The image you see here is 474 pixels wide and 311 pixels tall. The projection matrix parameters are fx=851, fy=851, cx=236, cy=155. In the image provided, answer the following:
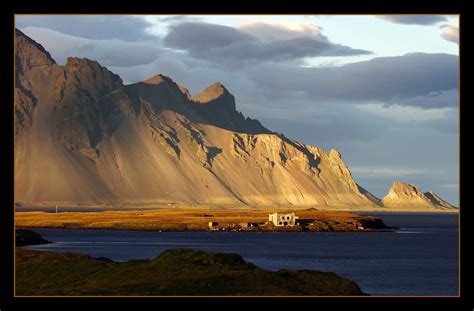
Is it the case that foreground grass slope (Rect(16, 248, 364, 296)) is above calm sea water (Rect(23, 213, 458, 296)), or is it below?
above

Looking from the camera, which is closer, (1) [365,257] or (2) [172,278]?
(2) [172,278]

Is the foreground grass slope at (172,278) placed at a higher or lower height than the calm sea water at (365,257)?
higher

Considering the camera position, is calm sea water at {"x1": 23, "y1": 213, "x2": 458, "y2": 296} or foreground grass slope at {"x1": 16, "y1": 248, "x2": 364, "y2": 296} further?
calm sea water at {"x1": 23, "y1": 213, "x2": 458, "y2": 296}

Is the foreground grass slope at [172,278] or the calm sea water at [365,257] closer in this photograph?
the foreground grass slope at [172,278]

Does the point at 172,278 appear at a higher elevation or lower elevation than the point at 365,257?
higher
